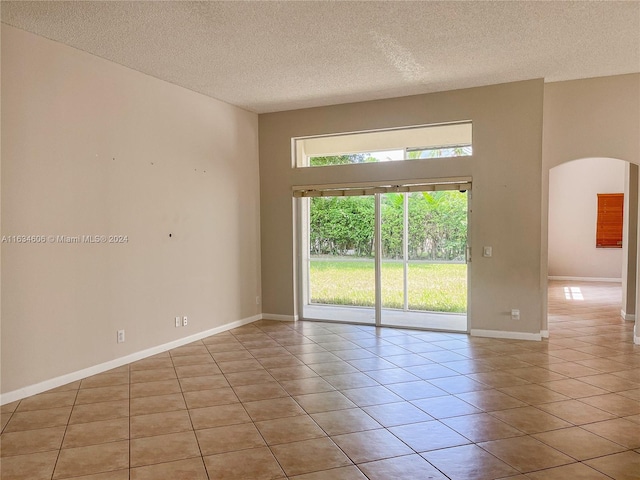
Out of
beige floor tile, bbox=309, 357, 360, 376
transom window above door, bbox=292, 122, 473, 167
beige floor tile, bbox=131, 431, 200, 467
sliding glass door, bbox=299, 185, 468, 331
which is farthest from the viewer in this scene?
sliding glass door, bbox=299, 185, 468, 331

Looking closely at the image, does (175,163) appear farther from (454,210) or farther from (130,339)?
(454,210)

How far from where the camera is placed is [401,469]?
259 centimetres

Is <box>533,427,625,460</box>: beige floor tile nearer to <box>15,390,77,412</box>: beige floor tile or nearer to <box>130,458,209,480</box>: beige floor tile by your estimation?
<box>130,458,209,480</box>: beige floor tile

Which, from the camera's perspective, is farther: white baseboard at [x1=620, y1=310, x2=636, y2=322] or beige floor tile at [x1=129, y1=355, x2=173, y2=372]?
white baseboard at [x1=620, y1=310, x2=636, y2=322]

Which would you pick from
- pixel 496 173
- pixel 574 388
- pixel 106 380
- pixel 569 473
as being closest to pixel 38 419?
pixel 106 380

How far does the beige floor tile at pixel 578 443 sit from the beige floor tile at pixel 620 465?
49 millimetres

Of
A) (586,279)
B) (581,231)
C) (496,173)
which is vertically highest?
(496,173)

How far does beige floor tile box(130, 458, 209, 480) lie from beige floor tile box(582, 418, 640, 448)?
8.38ft

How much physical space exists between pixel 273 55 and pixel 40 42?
6.60 feet

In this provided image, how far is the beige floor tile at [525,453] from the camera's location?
262 cm

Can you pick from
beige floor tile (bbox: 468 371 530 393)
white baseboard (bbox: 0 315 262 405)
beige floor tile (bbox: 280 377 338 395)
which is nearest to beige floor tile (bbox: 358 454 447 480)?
beige floor tile (bbox: 280 377 338 395)

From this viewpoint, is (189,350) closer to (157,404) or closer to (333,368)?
(157,404)

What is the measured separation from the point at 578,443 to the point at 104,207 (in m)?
4.38

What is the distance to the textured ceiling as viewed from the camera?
11.4 ft
